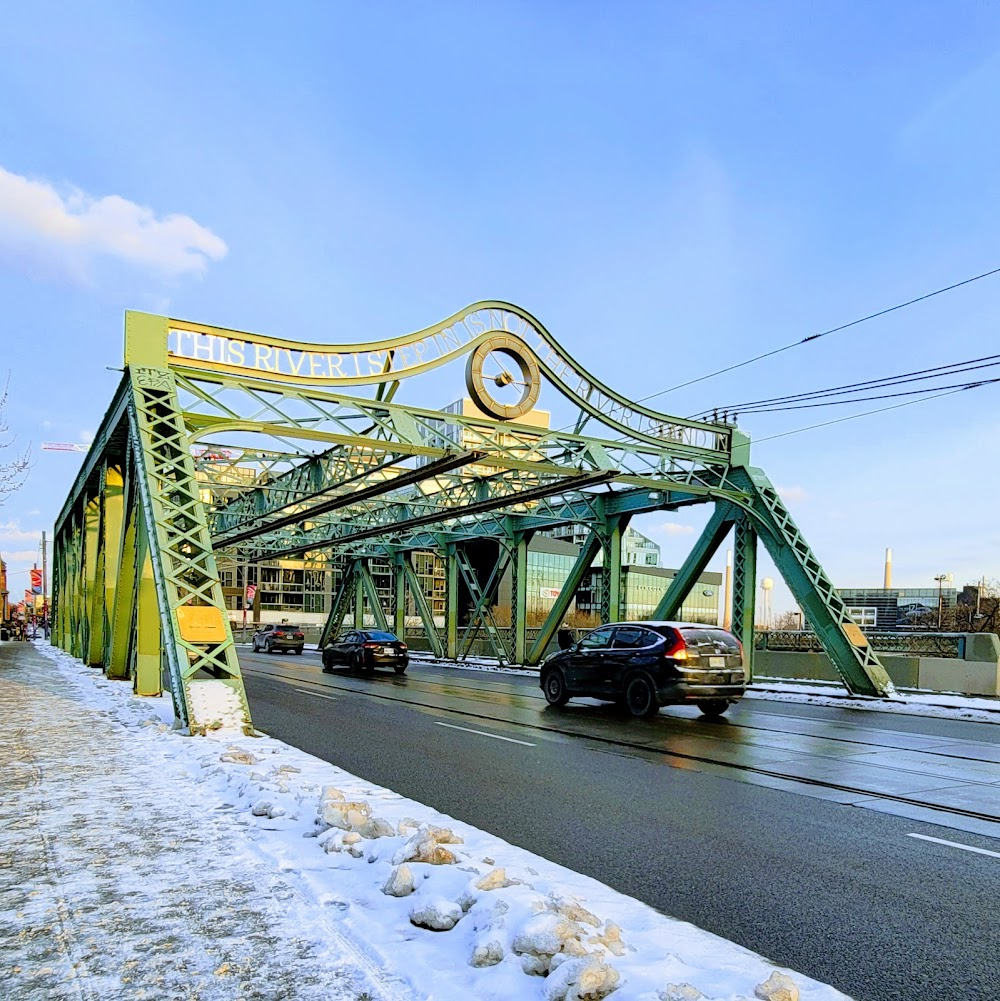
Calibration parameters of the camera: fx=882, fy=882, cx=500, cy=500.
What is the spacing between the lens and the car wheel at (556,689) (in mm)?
17594

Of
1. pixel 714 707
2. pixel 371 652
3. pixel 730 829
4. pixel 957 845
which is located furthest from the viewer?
pixel 371 652

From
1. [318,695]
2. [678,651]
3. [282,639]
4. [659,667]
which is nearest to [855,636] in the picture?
[678,651]

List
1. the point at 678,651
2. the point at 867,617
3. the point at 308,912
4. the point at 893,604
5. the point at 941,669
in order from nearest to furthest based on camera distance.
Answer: the point at 308,912 < the point at 678,651 < the point at 941,669 < the point at 867,617 < the point at 893,604

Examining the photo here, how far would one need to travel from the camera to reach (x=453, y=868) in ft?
17.1

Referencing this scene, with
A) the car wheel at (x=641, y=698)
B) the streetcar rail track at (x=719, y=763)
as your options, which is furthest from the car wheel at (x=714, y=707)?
the streetcar rail track at (x=719, y=763)

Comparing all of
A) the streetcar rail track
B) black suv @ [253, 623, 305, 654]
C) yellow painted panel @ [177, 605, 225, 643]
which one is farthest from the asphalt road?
black suv @ [253, 623, 305, 654]

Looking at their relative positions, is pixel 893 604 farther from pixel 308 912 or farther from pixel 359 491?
pixel 308 912

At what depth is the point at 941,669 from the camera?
2350 centimetres

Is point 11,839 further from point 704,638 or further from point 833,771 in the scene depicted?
point 704,638

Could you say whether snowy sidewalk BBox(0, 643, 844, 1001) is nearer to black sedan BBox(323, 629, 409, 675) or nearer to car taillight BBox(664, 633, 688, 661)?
car taillight BBox(664, 633, 688, 661)

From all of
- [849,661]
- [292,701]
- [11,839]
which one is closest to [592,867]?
[11,839]

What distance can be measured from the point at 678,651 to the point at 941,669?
12.1 m

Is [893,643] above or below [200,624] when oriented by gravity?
below

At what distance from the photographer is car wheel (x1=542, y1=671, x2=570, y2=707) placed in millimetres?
17594
